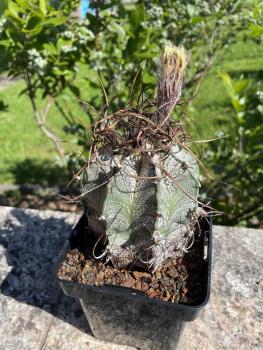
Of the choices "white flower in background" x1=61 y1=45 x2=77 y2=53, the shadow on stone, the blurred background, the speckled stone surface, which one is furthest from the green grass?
the speckled stone surface

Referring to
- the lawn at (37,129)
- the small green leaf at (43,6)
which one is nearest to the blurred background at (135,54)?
the small green leaf at (43,6)

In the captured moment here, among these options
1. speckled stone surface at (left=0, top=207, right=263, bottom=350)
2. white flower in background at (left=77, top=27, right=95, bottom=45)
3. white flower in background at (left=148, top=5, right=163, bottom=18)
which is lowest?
speckled stone surface at (left=0, top=207, right=263, bottom=350)

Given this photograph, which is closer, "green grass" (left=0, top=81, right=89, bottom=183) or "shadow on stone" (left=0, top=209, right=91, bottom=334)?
"shadow on stone" (left=0, top=209, right=91, bottom=334)

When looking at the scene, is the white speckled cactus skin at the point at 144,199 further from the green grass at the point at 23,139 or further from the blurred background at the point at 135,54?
the green grass at the point at 23,139

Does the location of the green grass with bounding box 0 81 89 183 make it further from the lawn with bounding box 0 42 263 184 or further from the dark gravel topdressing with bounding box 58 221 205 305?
the dark gravel topdressing with bounding box 58 221 205 305

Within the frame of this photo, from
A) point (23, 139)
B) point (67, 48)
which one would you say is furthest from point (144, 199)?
point (23, 139)

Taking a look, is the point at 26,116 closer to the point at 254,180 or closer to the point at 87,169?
the point at 254,180

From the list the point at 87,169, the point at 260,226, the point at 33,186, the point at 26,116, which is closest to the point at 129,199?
the point at 87,169
